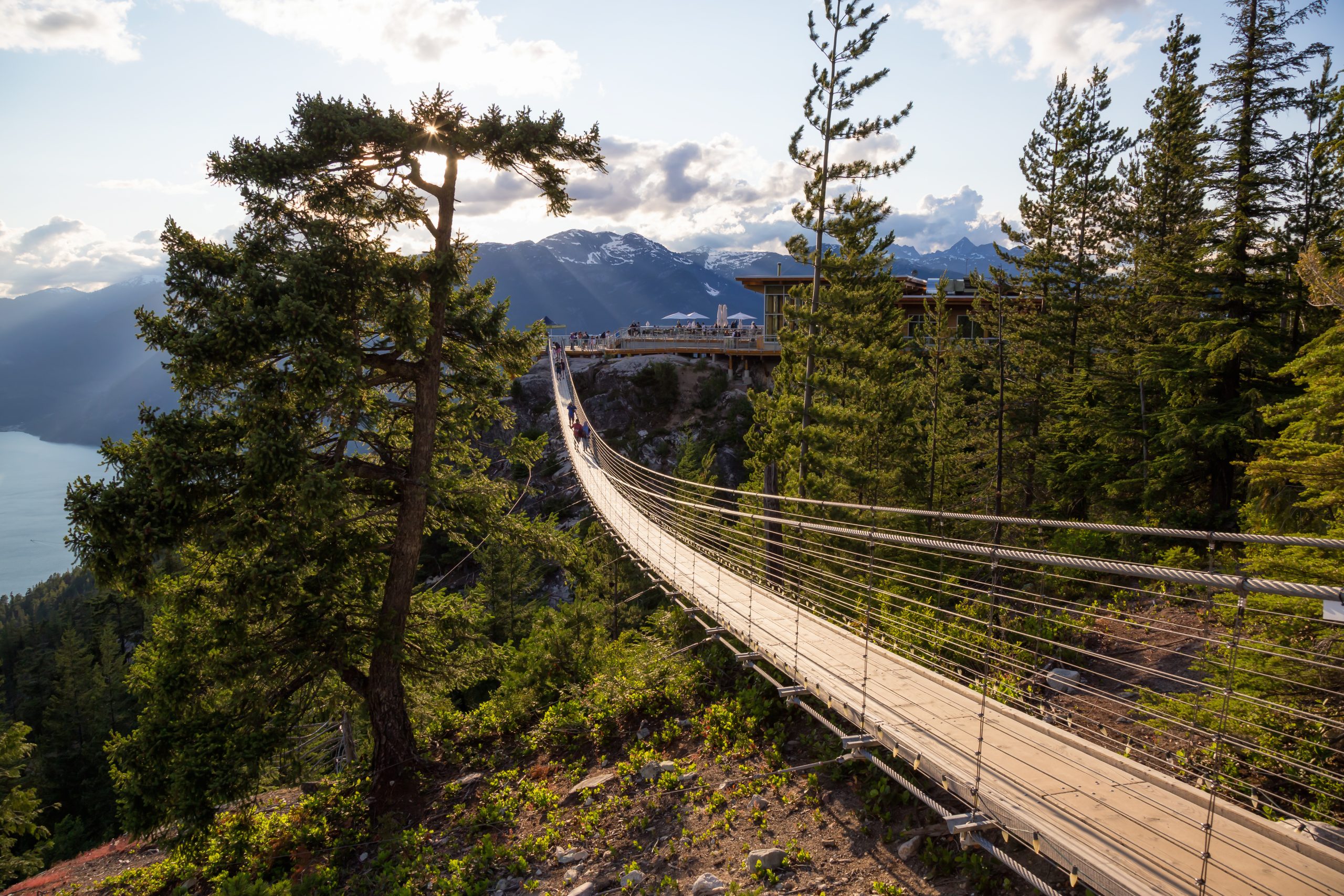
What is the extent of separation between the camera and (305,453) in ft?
18.2

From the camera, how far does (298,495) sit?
5426 millimetres

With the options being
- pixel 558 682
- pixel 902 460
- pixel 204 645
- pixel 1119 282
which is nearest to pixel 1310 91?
pixel 1119 282

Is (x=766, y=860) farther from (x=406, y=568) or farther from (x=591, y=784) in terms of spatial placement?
(x=406, y=568)

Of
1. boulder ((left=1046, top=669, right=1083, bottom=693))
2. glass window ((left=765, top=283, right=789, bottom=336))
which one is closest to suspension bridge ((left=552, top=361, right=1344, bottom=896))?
Answer: boulder ((left=1046, top=669, right=1083, bottom=693))

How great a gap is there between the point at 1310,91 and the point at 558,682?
1388 cm

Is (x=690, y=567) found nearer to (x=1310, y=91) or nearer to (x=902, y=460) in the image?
(x=902, y=460)

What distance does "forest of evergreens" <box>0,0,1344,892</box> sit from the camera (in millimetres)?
5523

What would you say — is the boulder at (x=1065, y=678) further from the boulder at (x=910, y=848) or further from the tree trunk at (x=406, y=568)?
the tree trunk at (x=406, y=568)

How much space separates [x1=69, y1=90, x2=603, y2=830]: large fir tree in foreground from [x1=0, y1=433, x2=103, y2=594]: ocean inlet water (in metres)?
96.3

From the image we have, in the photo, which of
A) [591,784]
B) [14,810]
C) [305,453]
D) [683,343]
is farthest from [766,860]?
[683,343]

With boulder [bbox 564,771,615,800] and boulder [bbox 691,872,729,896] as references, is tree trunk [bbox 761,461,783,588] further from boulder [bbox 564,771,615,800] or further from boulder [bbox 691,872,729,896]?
boulder [bbox 691,872,729,896]

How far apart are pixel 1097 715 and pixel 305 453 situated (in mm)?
6688

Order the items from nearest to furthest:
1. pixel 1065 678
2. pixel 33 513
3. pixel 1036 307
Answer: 1. pixel 1065 678
2. pixel 1036 307
3. pixel 33 513

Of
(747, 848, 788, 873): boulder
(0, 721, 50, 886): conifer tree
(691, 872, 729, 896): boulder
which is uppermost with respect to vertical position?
(747, 848, 788, 873): boulder
